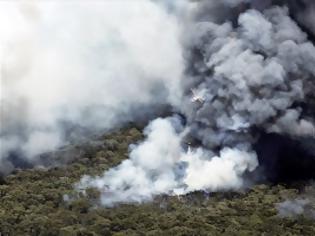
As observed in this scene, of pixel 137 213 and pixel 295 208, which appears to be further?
pixel 295 208

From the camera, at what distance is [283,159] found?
200 feet

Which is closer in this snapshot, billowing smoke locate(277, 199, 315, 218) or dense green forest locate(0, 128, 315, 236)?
dense green forest locate(0, 128, 315, 236)

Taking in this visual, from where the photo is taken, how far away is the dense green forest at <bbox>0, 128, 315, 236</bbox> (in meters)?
58.3

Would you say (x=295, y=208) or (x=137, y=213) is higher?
(x=295, y=208)

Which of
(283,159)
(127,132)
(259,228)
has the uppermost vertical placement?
(127,132)

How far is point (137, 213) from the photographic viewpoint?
59.8 metres

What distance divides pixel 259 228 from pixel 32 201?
1348 cm

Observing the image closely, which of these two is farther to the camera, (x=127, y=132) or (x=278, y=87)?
(x=127, y=132)

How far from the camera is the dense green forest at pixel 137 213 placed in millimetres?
58312

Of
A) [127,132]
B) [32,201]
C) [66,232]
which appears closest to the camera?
[66,232]

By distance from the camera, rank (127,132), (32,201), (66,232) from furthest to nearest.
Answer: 1. (127,132)
2. (32,201)
3. (66,232)

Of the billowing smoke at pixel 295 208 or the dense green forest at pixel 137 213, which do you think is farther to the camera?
the billowing smoke at pixel 295 208

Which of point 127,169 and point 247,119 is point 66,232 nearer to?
point 127,169

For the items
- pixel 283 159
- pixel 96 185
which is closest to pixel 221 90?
pixel 283 159
